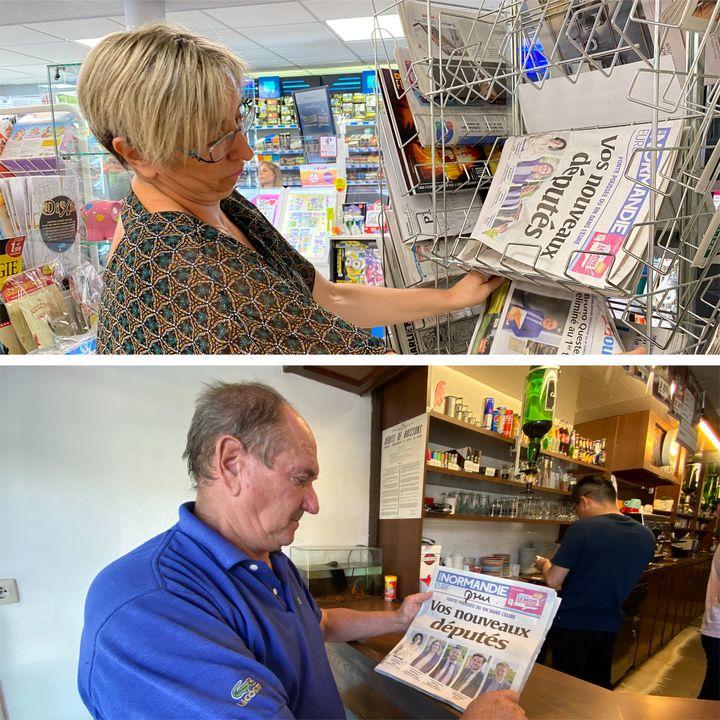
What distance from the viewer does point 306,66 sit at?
335 inches

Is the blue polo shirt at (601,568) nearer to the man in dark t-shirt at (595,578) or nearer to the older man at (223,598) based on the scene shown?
the man in dark t-shirt at (595,578)

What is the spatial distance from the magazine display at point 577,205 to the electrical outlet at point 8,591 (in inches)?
31.0

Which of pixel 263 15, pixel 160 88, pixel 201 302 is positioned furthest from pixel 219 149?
pixel 263 15

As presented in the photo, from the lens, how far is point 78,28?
692 centimetres

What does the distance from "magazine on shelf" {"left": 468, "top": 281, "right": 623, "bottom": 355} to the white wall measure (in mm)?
423

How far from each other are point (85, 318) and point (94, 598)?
877mm

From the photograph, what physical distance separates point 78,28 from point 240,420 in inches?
288

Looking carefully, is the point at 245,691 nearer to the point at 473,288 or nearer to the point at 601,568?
the point at 601,568

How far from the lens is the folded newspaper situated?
→ 88 cm

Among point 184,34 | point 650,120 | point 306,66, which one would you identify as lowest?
point 650,120

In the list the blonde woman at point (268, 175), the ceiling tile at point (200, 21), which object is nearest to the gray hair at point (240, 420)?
the blonde woman at point (268, 175)

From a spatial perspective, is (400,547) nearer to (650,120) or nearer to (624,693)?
(624,693)

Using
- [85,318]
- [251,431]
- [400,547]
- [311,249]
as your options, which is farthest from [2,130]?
[311,249]

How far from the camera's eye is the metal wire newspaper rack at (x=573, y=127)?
3.25 ft
